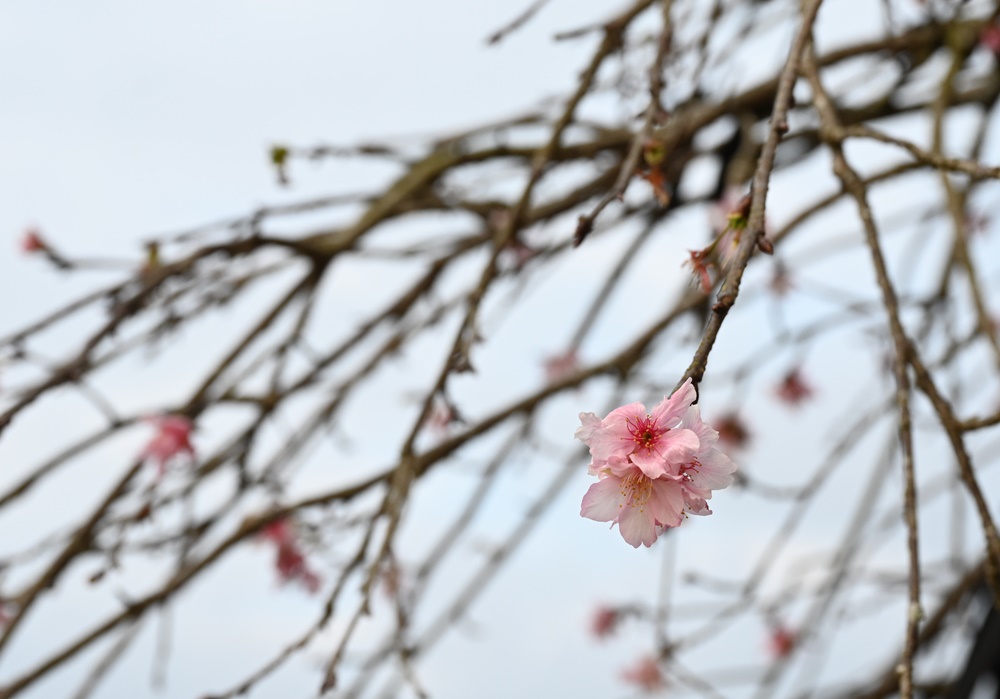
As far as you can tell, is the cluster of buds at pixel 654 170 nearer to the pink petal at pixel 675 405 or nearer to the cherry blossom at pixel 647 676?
the pink petal at pixel 675 405

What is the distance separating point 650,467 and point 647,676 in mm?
2470

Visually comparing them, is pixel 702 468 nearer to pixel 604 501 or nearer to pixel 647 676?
pixel 604 501

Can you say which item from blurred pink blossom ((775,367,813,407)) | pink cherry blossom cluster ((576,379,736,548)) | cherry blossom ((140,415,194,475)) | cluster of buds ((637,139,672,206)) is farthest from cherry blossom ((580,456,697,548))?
blurred pink blossom ((775,367,813,407))

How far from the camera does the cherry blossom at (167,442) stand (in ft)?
5.78

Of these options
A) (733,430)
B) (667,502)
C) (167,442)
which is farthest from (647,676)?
(667,502)

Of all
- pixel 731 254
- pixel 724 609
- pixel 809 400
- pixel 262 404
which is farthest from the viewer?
pixel 809 400

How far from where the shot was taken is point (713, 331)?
25.0 inches

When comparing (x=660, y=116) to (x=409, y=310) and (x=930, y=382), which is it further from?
(x=409, y=310)

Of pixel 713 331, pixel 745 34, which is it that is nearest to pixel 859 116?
pixel 745 34

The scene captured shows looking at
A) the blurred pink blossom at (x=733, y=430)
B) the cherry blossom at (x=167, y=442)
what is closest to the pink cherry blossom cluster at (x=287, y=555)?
the cherry blossom at (x=167, y=442)

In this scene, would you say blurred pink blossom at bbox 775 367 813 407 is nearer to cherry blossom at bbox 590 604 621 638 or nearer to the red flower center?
cherry blossom at bbox 590 604 621 638

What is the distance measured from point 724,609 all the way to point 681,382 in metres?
1.54

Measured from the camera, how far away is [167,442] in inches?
69.9

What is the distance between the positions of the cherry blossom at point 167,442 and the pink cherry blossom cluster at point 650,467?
1202mm
